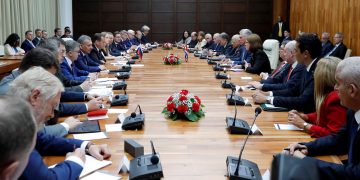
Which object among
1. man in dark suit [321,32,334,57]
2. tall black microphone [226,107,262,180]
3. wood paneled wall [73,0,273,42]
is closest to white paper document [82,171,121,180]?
tall black microphone [226,107,262,180]

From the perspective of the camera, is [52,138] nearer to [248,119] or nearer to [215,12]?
[248,119]

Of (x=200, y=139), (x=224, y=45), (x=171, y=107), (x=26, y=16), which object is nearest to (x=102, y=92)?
(x=171, y=107)

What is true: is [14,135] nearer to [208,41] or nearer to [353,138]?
[353,138]

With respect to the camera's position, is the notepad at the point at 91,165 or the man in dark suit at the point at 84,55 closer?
the notepad at the point at 91,165

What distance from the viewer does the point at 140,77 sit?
18.9ft

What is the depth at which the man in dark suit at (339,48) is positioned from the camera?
394 inches

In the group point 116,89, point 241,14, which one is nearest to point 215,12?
point 241,14

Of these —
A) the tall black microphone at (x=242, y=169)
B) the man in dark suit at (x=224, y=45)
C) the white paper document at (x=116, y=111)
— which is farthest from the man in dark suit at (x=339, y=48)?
the tall black microphone at (x=242, y=169)

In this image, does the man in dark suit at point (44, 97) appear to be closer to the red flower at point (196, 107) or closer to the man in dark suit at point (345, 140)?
the man in dark suit at point (345, 140)

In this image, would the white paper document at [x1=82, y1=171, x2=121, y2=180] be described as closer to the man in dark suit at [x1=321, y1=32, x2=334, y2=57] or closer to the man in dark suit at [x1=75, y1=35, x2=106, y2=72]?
the man in dark suit at [x1=75, y1=35, x2=106, y2=72]

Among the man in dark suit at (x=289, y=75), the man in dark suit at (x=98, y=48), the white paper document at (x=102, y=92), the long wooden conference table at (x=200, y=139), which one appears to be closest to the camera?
the long wooden conference table at (x=200, y=139)

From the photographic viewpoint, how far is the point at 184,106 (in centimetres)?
317

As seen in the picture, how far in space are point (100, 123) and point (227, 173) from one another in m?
1.28

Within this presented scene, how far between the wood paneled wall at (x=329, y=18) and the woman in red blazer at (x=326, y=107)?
24.2 feet
